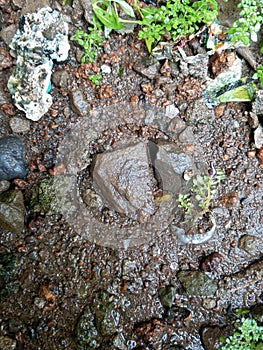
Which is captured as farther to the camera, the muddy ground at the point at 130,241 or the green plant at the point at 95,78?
the green plant at the point at 95,78

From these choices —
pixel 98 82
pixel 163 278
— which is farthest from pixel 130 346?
pixel 98 82

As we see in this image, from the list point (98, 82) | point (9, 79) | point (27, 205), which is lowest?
point (27, 205)

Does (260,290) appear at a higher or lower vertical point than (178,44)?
lower

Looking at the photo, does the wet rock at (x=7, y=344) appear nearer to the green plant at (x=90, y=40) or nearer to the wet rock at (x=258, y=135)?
the green plant at (x=90, y=40)

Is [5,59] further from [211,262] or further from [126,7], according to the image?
[211,262]

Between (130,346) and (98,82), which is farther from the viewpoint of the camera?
(98,82)

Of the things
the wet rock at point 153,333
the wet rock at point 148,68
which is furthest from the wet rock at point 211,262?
the wet rock at point 148,68

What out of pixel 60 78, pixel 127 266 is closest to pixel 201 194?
pixel 127 266

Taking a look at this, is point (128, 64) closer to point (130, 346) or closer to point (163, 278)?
point (163, 278)
